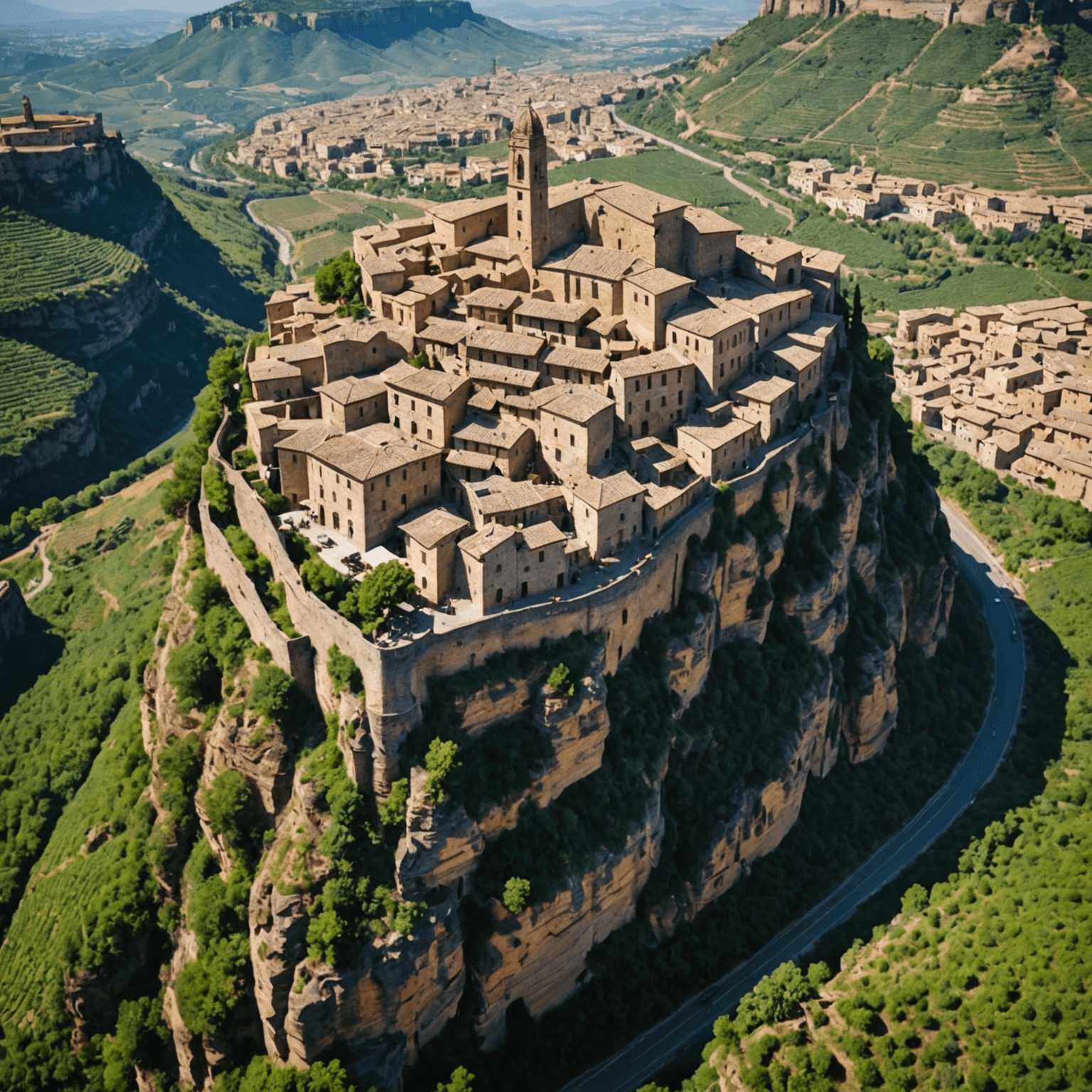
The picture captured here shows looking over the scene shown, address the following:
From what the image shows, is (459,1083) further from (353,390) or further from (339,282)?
(339,282)

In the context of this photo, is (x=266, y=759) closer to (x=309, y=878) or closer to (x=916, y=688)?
(x=309, y=878)

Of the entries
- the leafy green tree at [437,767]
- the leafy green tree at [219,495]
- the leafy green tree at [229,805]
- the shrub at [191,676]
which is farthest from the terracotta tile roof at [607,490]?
the leafy green tree at [229,805]

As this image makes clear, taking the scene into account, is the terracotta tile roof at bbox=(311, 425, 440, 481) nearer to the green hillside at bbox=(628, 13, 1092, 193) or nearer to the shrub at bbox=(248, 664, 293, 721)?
the shrub at bbox=(248, 664, 293, 721)

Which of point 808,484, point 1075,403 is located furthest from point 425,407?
point 1075,403

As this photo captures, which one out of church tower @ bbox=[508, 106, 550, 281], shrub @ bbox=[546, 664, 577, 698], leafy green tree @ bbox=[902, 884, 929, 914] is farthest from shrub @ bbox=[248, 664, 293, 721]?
leafy green tree @ bbox=[902, 884, 929, 914]

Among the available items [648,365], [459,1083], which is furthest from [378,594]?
[459,1083]
